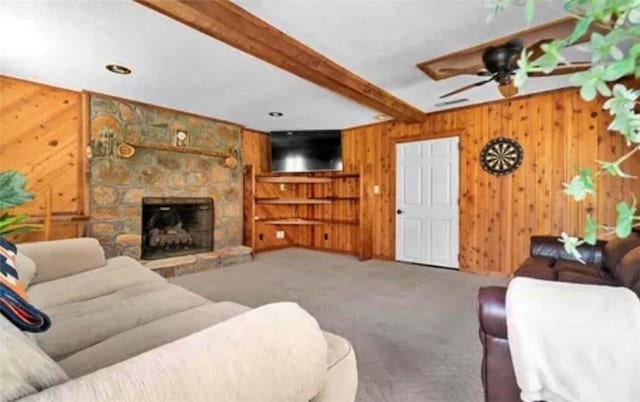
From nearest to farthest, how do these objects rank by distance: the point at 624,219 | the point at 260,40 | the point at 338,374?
the point at 624,219 < the point at 338,374 < the point at 260,40

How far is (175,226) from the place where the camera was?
198 inches

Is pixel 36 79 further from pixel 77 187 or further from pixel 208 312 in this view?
pixel 208 312

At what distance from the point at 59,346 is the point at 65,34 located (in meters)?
2.36

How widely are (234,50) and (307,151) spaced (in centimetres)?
324

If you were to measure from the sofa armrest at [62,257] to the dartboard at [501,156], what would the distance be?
4.40 m

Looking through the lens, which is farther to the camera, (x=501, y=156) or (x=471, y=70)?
(x=501, y=156)

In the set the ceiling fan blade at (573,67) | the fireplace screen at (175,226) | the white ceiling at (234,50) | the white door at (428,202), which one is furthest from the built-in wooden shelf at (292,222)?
the ceiling fan blade at (573,67)

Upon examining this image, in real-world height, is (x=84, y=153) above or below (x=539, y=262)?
above

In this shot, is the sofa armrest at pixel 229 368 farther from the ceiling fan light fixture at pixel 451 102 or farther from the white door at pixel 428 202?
the white door at pixel 428 202

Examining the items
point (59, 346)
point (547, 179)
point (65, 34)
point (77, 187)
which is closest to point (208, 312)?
point (59, 346)

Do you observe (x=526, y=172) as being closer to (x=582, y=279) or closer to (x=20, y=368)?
(x=582, y=279)

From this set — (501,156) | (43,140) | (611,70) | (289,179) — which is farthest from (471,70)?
(43,140)

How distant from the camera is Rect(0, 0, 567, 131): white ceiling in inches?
86.8

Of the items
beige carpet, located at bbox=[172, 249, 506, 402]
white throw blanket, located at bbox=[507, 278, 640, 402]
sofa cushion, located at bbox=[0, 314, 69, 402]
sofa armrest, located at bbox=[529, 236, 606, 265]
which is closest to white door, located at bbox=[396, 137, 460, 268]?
beige carpet, located at bbox=[172, 249, 506, 402]
